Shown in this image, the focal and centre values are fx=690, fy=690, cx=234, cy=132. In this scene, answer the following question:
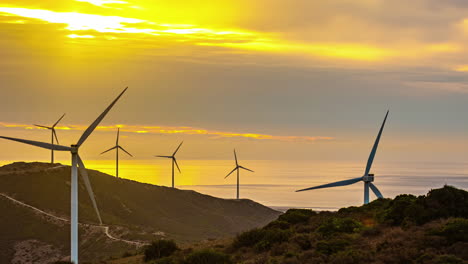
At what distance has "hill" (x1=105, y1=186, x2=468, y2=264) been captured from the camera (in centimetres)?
5403

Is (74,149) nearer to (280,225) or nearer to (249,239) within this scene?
(249,239)

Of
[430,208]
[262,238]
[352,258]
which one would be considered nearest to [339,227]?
[262,238]

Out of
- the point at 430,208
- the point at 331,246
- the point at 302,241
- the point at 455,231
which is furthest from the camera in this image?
the point at 430,208

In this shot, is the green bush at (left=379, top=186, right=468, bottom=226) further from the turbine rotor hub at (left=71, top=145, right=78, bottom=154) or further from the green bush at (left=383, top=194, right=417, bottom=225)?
the turbine rotor hub at (left=71, top=145, right=78, bottom=154)

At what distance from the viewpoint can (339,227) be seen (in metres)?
66.6

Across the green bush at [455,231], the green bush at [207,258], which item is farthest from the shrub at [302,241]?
the green bush at [455,231]

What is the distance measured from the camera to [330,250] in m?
58.5

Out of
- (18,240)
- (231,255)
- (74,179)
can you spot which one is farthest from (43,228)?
(231,255)

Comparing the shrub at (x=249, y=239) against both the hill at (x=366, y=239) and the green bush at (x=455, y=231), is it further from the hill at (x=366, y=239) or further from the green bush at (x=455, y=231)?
the green bush at (x=455, y=231)

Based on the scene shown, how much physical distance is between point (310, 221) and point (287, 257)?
1708 cm

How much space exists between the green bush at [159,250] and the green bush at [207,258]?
1252 cm

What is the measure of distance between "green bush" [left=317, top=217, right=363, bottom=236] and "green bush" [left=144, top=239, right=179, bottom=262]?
1622cm

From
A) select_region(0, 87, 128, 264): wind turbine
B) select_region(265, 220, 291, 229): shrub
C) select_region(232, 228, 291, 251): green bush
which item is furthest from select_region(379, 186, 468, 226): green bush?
select_region(0, 87, 128, 264): wind turbine

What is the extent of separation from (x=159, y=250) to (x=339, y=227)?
19297 mm
